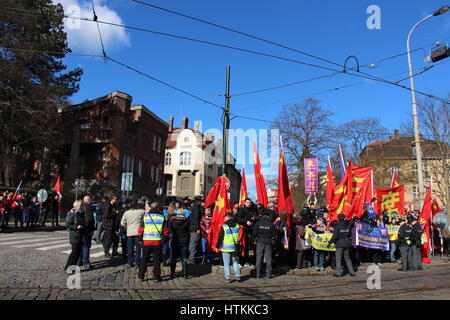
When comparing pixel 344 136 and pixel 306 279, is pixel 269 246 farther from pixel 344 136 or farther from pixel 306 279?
pixel 344 136

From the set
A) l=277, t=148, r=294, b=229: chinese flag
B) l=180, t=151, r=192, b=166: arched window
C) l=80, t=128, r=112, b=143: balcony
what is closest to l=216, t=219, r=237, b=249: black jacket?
l=277, t=148, r=294, b=229: chinese flag

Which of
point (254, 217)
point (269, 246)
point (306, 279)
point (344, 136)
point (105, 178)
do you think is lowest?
point (306, 279)

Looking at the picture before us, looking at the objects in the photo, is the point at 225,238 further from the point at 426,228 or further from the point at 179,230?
the point at 426,228

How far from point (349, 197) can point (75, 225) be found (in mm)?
8491

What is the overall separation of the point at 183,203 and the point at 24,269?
5.43m

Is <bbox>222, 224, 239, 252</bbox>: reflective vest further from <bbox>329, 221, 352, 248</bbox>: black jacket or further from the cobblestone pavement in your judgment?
<bbox>329, 221, 352, 248</bbox>: black jacket

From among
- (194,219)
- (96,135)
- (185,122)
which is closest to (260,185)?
(194,219)

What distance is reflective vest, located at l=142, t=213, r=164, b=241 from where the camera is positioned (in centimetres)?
841

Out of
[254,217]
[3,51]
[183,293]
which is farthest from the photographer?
[3,51]

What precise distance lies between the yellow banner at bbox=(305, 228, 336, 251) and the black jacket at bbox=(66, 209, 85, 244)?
684 cm

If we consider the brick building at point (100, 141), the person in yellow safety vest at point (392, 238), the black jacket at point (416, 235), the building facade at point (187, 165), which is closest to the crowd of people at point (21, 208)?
the brick building at point (100, 141)

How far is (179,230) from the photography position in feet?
29.8
